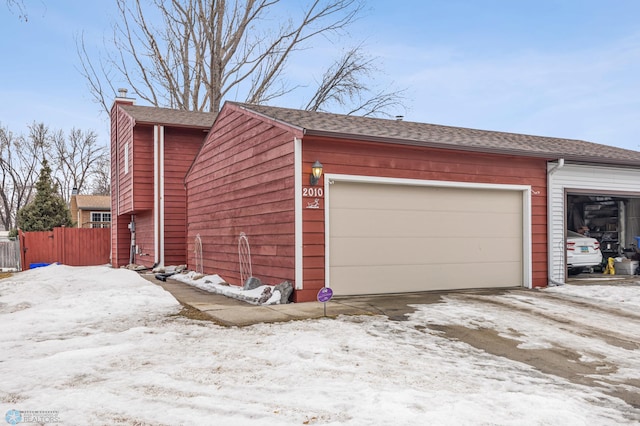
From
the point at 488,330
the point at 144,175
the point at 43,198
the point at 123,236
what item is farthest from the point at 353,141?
the point at 43,198

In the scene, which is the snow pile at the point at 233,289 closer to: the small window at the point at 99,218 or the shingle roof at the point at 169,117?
the shingle roof at the point at 169,117

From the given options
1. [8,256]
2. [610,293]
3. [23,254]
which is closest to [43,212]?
[8,256]

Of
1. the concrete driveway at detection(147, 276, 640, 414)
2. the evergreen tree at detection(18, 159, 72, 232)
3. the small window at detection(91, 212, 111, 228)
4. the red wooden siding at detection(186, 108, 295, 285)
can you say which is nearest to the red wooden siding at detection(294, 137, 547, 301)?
the red wooden siding at detection(186, 108, 295, 285)

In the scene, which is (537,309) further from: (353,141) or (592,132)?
(592,132)

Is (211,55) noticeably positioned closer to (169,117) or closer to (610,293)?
(169,117)

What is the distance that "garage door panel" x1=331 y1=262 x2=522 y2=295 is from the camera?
8.09m

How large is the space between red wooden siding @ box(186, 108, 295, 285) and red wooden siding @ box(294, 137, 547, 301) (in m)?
0.33

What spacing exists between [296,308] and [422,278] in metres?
2.89

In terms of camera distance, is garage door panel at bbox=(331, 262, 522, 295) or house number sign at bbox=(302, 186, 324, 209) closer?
house number sign at bbox=(302, 186, 324, 209)

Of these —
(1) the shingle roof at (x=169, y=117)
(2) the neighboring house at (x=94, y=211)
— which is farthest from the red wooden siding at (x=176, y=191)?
(2) the neighboring house at (x=94, y=211)

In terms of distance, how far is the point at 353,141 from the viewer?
802 centimetres

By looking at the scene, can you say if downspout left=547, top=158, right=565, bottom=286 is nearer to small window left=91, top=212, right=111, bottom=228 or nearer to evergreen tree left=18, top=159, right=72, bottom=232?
evergreen tree left=18, top=159, right=72, bottom=232

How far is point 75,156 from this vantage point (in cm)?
3866

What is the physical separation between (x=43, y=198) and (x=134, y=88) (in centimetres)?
721
